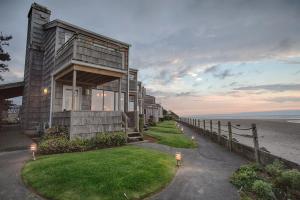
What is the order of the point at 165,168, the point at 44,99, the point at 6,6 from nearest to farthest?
the point at 165,168 < the point at 44,99 < the point at 6,6

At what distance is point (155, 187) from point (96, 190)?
1651mm

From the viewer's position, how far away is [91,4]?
70.9ft

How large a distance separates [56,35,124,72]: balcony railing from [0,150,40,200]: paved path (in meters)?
5.87

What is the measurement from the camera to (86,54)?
11.7m

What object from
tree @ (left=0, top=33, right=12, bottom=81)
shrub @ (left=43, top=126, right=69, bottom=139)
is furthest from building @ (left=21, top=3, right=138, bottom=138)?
tree @ (left=0, top=33, right=12, bottom=81)

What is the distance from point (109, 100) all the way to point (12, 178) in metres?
11.7

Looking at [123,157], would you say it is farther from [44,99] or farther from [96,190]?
[44,99]

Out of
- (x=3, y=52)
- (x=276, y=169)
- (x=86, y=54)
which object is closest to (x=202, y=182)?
(x=276, y=169)

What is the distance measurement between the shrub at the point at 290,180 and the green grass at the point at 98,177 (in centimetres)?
320

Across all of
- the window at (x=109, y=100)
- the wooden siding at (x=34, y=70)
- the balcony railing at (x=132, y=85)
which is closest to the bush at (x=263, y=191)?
the window at (x=109, y=100)

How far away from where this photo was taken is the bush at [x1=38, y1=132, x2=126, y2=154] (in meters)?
9.29

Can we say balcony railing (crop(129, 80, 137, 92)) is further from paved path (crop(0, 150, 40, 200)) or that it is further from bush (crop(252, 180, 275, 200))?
bush (crop(252, 180, 275, 200))

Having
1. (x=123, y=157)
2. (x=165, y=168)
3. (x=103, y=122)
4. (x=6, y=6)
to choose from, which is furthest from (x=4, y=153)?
(x=6, y=6)

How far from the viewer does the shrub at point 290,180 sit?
16.4ft
